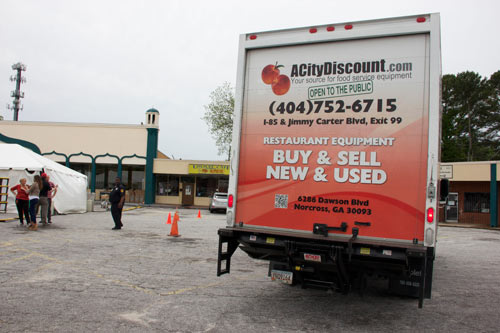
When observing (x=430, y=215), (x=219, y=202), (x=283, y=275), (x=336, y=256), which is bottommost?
(x=283, y=275)

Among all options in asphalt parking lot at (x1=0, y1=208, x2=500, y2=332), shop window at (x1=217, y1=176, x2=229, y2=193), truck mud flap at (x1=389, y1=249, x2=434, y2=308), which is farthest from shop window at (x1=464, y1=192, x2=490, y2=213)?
truck mud flap at (x1=389, y1=249, x2=434, y2=308)

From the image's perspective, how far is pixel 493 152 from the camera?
46.1m

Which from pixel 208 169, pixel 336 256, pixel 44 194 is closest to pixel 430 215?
pixel 336 256

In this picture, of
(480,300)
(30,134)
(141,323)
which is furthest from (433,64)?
(30,134)

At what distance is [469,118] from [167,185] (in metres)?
35.0

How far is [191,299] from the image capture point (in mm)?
5777

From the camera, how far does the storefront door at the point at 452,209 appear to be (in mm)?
26906

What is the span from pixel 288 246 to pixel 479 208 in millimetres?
26028

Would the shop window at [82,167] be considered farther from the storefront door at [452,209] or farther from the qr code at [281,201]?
the qr code at [281,201]

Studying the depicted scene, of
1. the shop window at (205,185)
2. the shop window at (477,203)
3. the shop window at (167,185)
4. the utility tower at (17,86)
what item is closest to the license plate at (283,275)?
the shop window at (477,203)

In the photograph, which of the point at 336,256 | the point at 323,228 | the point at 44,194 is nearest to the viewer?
the point at 336,256

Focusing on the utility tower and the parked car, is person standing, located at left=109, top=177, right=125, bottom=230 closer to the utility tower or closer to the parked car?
the parked car

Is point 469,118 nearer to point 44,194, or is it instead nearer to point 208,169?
point 208,169

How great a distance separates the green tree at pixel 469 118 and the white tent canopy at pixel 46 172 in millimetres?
39075
